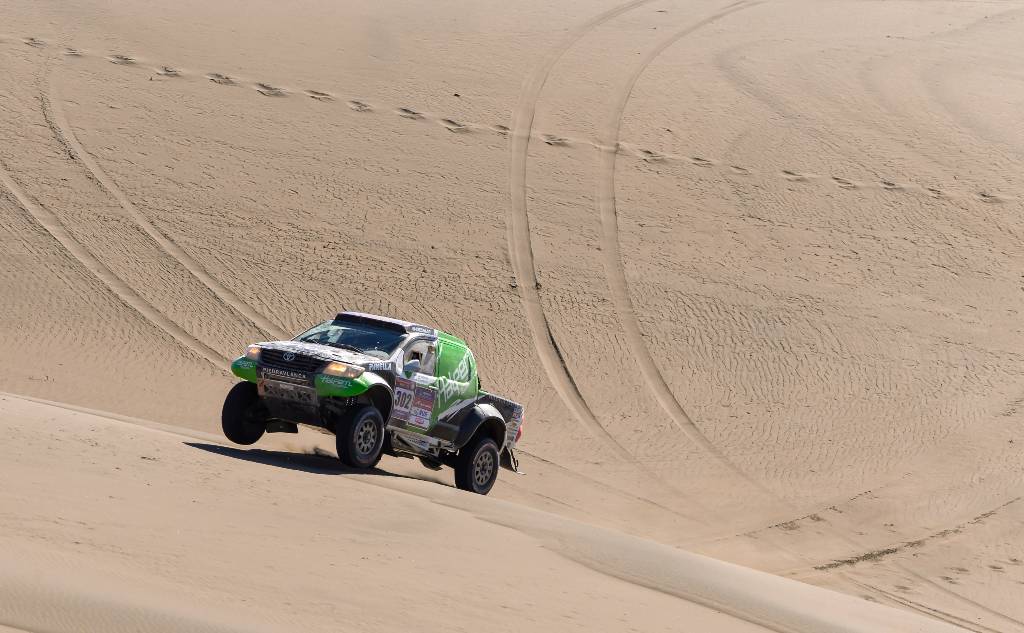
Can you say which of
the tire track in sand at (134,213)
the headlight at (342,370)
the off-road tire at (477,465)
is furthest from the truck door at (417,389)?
the tire track in sand at (134,213)

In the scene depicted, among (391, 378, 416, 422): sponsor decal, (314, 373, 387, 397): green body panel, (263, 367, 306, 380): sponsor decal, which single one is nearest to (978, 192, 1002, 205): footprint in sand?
(391, 378, 416, 422): sponsor decal

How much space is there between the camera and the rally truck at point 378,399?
12195 millimetres

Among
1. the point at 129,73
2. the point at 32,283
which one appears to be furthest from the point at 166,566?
the point at 129,73

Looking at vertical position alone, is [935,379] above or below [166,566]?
above

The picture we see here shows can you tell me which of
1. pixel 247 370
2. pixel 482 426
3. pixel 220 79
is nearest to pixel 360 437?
pixel 247 370

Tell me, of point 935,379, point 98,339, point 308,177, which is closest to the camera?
point 98,339

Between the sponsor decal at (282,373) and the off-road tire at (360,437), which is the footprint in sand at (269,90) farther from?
the off-road tire at (360,437)

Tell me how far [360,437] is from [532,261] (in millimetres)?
12581

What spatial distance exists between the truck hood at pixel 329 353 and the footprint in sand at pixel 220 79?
18.5 m

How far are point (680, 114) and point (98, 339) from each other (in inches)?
675

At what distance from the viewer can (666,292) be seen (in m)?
23.9

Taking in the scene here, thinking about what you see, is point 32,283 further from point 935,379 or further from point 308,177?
point 935,379

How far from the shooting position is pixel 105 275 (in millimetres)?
21375

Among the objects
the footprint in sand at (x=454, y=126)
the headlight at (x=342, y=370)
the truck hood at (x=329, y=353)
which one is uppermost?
the footprint in sand at (x=454, y=126)
